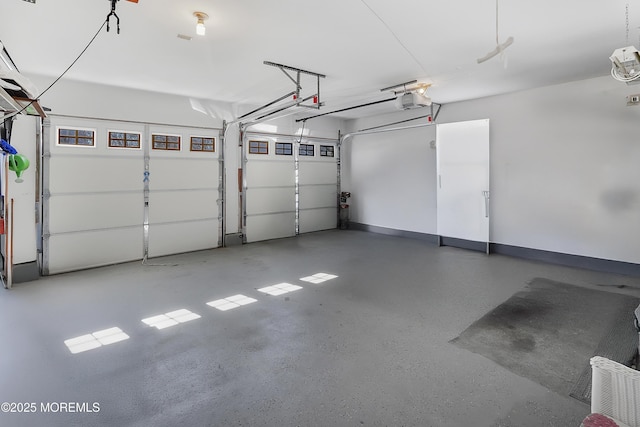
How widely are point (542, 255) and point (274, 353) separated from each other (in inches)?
200

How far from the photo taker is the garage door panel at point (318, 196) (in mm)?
8345

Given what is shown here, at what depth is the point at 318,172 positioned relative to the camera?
8.65 metres

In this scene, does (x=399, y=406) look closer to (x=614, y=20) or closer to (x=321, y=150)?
(x=614, y=20)

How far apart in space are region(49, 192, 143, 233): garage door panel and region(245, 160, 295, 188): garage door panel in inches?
88.8

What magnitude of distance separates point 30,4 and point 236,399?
11.4 ft

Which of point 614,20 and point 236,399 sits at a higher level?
point 614,20

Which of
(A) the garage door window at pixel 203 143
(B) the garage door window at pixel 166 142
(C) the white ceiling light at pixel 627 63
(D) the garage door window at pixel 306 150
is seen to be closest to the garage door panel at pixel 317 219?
(D) the garage door window at pixel 306 150

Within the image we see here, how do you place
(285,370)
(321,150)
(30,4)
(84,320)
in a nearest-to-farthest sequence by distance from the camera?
(285,370) < (30,4) < (84,320) < (321,150)

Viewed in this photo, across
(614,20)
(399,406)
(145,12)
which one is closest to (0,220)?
(145,12)

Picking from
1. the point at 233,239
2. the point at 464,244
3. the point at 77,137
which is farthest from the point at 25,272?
the point at 464,244

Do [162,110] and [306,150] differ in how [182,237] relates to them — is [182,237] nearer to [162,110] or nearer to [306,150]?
[162,110]

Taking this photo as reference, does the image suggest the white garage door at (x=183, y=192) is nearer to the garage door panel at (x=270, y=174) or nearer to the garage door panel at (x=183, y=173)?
the garage door panel at (x=183, y=173)

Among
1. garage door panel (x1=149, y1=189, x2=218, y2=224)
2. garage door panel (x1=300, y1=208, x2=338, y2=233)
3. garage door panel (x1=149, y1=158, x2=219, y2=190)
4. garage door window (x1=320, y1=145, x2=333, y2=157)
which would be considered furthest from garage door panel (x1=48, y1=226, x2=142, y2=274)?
garage door window (x1=320, y1=145, x2=333, y2=157)

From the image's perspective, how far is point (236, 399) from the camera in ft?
7.09
